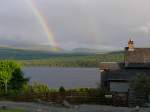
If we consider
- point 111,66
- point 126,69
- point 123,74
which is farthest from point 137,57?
point 123,74

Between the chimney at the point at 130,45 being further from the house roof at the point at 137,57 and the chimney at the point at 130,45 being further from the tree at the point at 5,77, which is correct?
the tree at the point at 5,77

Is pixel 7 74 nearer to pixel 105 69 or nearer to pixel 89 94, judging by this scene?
pixel 89 94

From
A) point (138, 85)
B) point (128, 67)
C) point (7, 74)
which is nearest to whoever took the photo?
point (138, 85)

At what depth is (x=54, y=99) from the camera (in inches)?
1843

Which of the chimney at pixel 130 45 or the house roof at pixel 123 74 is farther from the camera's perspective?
the chimney at pixel 130 45

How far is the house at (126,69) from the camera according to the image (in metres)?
54.0

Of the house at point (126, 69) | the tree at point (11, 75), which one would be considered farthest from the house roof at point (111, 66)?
the tree at point (11, 75)

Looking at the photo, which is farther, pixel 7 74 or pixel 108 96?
pixel 7 74

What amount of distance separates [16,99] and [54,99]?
487 cm

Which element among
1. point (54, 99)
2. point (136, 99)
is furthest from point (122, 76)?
point (54, 99)

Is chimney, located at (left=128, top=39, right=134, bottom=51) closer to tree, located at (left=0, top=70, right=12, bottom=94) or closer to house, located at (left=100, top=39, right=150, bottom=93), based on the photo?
house, located at (left=100, top=39, right=150, bottom=93)

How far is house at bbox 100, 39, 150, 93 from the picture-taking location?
177ft

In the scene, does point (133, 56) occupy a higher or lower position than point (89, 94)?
higher

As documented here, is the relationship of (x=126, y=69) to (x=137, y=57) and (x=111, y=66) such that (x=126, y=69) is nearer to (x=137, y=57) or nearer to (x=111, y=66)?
(x=137, y=57)
